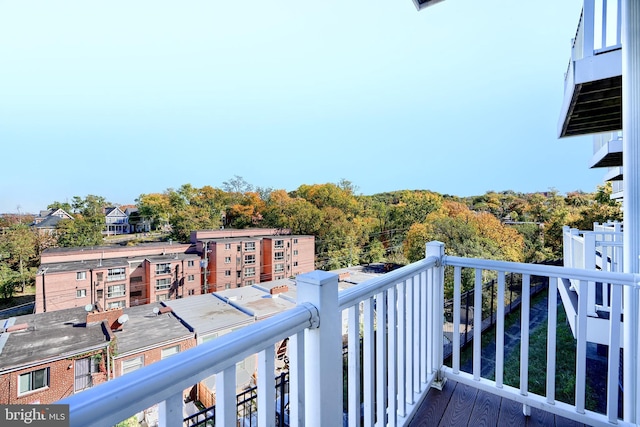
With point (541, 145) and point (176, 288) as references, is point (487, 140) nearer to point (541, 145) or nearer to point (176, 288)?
point (541, 145)

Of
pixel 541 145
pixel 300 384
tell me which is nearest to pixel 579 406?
pixel 300 384

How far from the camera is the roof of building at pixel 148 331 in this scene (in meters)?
6.94

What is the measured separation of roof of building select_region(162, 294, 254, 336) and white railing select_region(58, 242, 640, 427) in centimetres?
625

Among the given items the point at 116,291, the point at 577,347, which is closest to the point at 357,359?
the point at 577,347

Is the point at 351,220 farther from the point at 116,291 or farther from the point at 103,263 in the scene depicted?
the point at 103,263

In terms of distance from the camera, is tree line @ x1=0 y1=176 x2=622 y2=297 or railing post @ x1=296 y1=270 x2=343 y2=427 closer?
railing post @ x1=296 y1=270 x2=343 y2=427

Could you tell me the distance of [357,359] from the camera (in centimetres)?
103

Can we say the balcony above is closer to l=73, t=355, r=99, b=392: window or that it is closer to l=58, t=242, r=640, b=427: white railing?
l=58, t=242, r=640, b=427: white railing

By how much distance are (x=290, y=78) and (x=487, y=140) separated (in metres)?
18.9

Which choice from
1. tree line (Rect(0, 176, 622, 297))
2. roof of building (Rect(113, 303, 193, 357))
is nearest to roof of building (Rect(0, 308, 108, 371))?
roof of building (Rect(113, 303, 193, 357))

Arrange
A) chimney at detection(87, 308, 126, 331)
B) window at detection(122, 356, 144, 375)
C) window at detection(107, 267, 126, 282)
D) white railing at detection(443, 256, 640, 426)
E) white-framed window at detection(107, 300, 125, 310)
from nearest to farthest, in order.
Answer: white railing at detection(443, 256, 640, 426) → window at detection(122, 356, 144, 375) → chimney at detection(87, 308, 126, 331) → window at detection(107, 267, 126, 282) → white-framed window at detection(107, 300, 125, 310)

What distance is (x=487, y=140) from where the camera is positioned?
26531 mm

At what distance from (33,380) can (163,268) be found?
11.4 meters

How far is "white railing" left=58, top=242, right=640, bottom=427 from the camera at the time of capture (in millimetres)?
482
